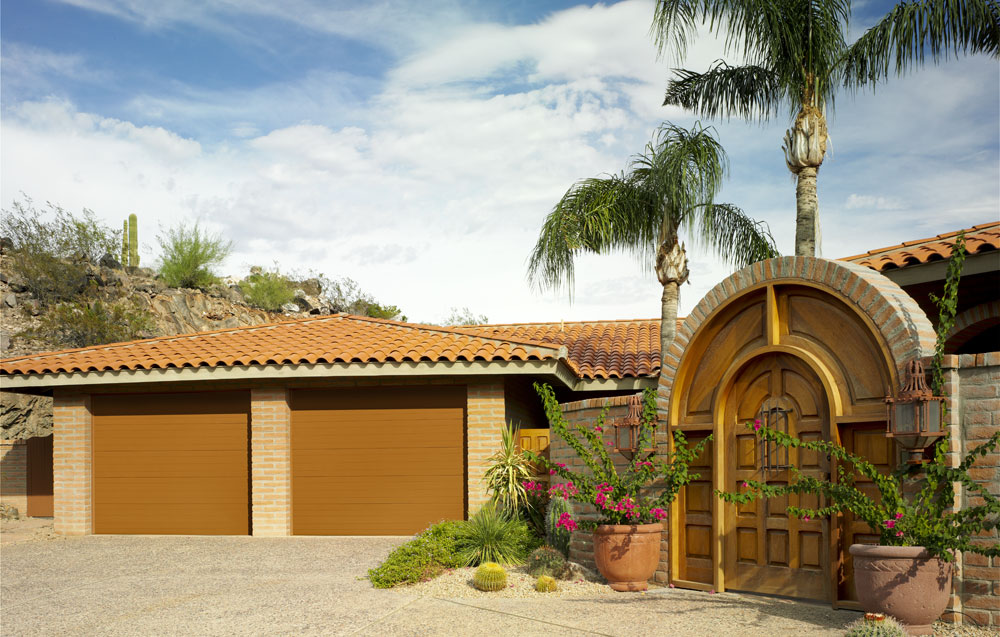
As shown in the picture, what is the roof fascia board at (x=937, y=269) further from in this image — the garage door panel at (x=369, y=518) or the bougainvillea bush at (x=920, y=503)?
the garage door panel at (x=369, y=518)

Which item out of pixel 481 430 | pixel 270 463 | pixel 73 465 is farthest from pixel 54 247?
pixel 481 430

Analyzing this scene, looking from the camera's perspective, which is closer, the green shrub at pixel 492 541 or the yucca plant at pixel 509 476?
the green shrub at pixel 492 541

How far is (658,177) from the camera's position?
13789mm

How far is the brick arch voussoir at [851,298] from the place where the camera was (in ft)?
24.1

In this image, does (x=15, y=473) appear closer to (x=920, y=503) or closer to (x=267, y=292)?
(x=920, y=503)

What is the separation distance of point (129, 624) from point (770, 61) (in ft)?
37.5

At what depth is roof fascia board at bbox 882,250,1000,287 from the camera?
1024 centimetres

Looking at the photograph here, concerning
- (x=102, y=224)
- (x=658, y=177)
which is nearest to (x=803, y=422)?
(x=658, y=177)

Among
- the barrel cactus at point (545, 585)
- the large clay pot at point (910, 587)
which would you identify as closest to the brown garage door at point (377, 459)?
the barrel cactus at point (545, 585)

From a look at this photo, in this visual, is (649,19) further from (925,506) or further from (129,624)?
(129,624)

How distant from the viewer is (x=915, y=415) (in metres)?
6.93

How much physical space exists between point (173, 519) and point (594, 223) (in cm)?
957

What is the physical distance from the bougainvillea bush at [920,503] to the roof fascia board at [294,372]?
651cm

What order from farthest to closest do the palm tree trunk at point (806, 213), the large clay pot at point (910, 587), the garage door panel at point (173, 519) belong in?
the garage door panel at point (173, 519), the palm tree trunk at point (806, 213), the large clay pot at point (910, 587)
